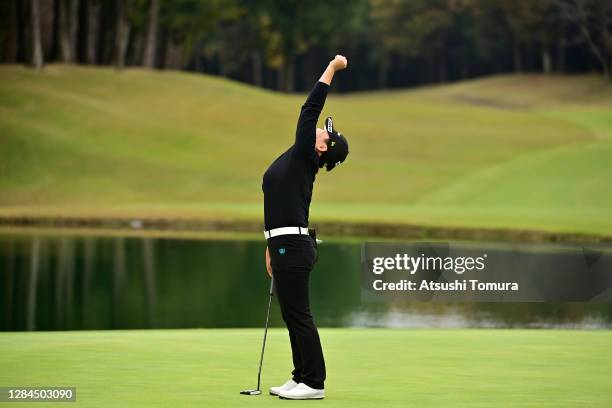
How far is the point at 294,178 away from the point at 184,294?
1682 cm

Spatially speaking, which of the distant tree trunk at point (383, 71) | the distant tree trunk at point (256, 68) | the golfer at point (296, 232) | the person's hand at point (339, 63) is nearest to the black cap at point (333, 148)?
the golfer at point (296, 232)

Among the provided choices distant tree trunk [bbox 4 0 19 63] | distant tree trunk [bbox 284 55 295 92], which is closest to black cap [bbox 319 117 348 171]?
distant tree trunk [bbox 4 0 19 63]

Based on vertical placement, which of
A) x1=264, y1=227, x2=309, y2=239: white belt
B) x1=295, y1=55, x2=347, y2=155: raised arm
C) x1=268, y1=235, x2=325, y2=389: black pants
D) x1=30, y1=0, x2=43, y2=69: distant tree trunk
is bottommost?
x1=268, y1=235, x2=325, y2=389: black pants

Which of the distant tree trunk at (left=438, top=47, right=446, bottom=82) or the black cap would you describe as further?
the distant tree trunk at (left=438, top=47, right=446, bottom=82)

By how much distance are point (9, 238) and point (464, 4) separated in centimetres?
8283

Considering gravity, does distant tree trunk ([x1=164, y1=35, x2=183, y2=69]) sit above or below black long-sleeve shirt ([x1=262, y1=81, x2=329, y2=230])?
above

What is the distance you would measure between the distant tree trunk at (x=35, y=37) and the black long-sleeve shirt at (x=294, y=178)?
6294 centimetres

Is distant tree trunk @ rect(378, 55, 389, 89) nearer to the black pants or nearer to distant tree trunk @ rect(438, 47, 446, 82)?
distant tree trunk @ rect(438, 47, 446, 82)

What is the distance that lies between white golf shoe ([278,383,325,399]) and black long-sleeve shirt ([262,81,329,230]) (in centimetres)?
127

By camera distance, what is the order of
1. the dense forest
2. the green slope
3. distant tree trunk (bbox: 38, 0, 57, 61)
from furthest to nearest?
the dense forest, distant tree trunk (bbox: 38, 0, 57, 61), the green slope

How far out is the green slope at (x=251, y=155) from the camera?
50.7 m

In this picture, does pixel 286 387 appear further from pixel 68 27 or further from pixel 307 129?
pixel 68 27

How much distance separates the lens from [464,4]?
11725 cm

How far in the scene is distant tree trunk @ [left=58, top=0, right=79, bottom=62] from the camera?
78.3m
